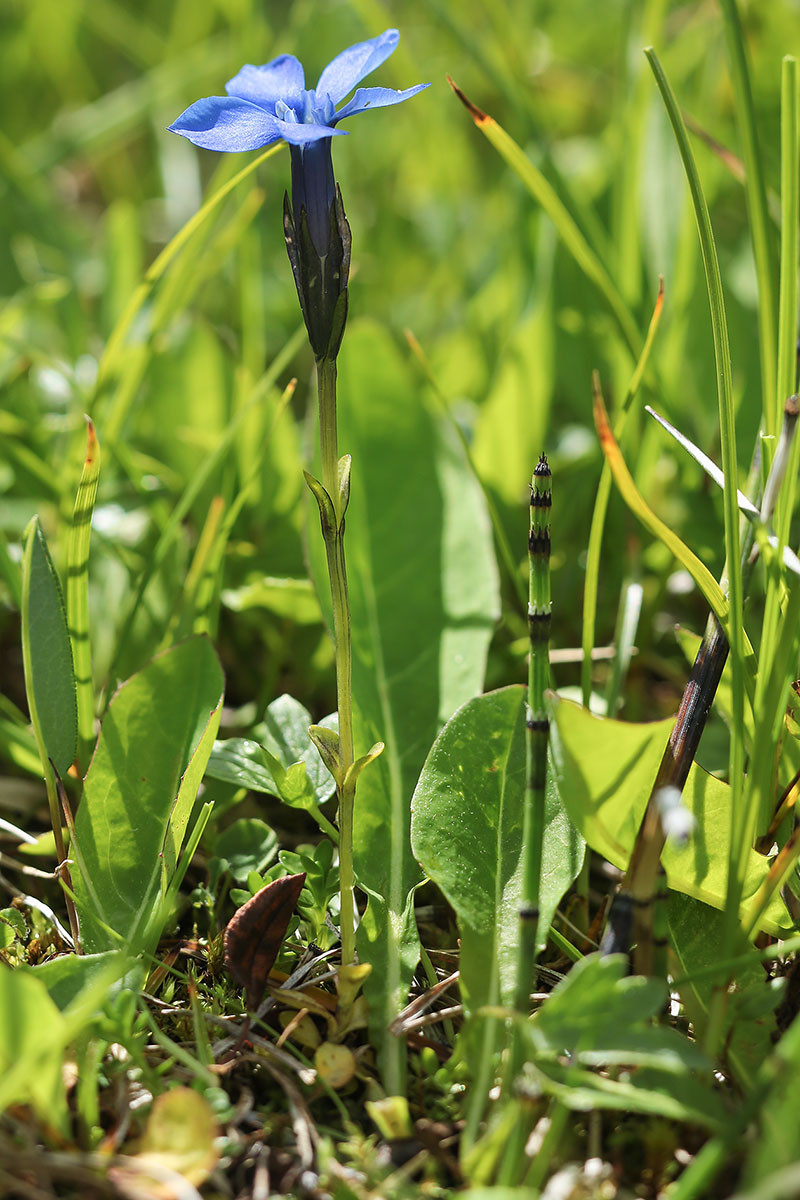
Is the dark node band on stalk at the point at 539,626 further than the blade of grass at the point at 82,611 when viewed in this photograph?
No

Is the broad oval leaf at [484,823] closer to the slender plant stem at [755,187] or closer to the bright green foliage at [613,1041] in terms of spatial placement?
the bright green foliage at [613,1041]

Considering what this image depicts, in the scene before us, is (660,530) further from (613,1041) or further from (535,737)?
(613,1041)

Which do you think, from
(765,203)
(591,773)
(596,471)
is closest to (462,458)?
(596,471)

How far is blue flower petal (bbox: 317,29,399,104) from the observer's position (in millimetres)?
874

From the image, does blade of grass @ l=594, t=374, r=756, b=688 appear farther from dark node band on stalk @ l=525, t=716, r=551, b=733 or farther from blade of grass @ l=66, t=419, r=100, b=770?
blade of grass @ l=66, t=419, r=100, b=770

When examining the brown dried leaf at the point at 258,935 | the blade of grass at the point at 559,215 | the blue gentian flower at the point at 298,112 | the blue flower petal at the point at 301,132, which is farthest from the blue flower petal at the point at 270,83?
the brown dried leaf at the point at 258,935

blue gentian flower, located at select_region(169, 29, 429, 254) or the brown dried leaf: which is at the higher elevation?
blue gentian flower, located at select_region(169, 29, 429, 254)

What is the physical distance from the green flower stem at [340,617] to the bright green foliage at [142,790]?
0.15 meters

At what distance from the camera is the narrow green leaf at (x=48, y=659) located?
1128 mm

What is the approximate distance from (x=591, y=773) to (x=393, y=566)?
23.8 inches

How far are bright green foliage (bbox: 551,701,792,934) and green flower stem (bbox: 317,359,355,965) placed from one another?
0.21 meters

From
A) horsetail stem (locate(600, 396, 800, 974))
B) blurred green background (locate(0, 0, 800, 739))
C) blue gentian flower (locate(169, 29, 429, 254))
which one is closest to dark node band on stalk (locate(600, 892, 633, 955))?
horsetail stem (locate(600, 396, 800, 974))

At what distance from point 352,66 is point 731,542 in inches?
22.4

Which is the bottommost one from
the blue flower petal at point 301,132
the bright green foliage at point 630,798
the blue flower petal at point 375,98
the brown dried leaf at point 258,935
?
the brown dried leaf at point 258,935
